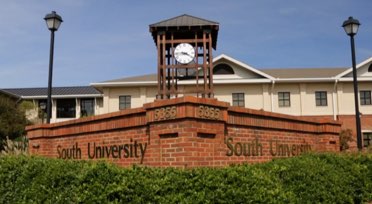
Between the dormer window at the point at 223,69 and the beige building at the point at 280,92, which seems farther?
the dormer window at the point at 223,69

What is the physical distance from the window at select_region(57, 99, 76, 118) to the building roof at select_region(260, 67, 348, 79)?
17.8 metres

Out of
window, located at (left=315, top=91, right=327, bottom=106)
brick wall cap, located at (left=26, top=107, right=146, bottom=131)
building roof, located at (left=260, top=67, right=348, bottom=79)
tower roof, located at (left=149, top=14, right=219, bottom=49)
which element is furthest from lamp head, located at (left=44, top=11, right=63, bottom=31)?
window, located at (left=315, top=91, right=327, bottom=106)

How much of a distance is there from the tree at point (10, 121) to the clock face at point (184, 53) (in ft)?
65.5

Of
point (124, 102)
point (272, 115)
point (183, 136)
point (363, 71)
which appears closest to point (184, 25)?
point (272, 115)

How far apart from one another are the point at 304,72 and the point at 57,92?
22.1 m

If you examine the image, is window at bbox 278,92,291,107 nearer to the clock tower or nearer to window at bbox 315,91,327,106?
window at bbox 315,91,327,106

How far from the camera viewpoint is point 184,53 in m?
11.1

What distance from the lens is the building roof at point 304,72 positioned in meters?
32.9

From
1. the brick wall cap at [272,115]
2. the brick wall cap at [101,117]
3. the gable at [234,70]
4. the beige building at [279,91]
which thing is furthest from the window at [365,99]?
the brick wall cap at [101,117]

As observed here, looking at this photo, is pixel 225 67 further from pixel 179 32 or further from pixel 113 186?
pixel 113 186

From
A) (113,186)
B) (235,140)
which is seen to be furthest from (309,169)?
(113,186)

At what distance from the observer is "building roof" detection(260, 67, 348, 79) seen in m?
32.9

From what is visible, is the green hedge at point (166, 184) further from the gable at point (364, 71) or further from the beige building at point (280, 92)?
the gable at point (364, 71)

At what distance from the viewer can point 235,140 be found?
7742 mm
